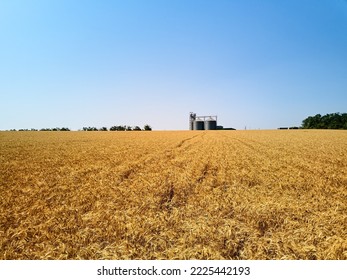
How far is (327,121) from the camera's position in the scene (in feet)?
401

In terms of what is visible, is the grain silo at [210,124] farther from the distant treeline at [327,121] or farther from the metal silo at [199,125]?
the distant treeline at [327,121]

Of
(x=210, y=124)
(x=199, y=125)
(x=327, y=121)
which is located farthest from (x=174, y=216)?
(x=327, y=121)

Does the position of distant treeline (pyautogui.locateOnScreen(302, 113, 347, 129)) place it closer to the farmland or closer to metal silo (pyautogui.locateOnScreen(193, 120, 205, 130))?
metal silo (pyautogui.locateOnScreen(193, 120, 205, 130))

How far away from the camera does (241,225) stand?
5.19 m

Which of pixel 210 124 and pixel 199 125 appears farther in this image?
pixel 199 125

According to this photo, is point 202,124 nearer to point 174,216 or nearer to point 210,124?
point 210,124

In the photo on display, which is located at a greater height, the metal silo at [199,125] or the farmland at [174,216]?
the metal silo at [199,125]

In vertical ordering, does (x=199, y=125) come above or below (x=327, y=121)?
below

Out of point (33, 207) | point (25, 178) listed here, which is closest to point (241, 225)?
point (33, 207)

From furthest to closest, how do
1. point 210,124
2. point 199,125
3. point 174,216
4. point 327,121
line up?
1. point 199,125
2. point 210,124
3. point 327,121
4. point 174,216

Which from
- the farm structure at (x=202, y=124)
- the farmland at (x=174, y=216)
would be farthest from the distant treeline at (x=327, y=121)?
the farmland at (x=174, y=216)

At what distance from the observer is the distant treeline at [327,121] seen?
11331cm
